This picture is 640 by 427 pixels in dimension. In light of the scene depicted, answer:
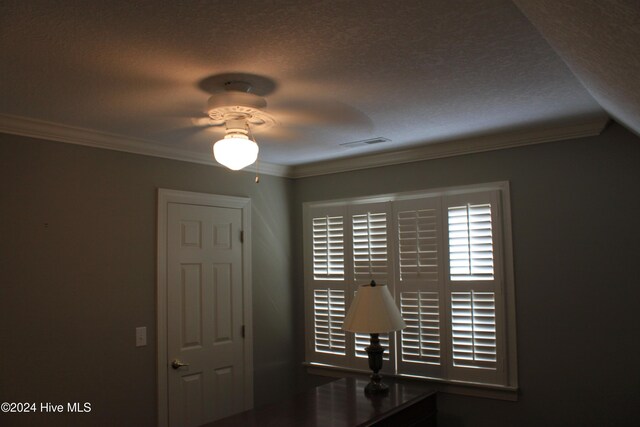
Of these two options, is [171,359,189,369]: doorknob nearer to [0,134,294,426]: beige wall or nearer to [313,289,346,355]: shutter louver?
[0,134,294,426]: beige wall

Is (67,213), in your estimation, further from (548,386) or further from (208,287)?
(548,386)

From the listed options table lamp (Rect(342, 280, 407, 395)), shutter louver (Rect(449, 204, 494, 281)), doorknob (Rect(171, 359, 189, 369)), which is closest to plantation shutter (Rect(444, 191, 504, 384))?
shutter louver (Rect(449, 204, 494, 281))

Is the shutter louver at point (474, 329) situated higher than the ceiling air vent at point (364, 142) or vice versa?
the ceiling air vent at point (364, 142)

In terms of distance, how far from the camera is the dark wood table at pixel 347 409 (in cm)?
282

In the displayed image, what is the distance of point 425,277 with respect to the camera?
3.80 metres

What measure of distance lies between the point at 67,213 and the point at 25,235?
27cm

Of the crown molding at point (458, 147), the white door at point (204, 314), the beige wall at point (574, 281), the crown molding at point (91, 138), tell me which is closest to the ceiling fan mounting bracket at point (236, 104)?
the crown molding at point (91, 138)

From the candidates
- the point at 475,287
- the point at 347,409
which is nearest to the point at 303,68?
the point at 347,409

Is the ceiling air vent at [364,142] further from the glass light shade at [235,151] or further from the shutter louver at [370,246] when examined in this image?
the glass light shade at [235,151]

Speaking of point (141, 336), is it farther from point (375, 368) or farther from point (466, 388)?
point (466, 388)

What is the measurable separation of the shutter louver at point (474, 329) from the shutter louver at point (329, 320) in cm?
97

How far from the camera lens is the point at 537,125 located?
3.25 metres

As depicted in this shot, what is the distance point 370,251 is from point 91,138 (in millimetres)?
2135

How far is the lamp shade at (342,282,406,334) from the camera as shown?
3305 millimetres
